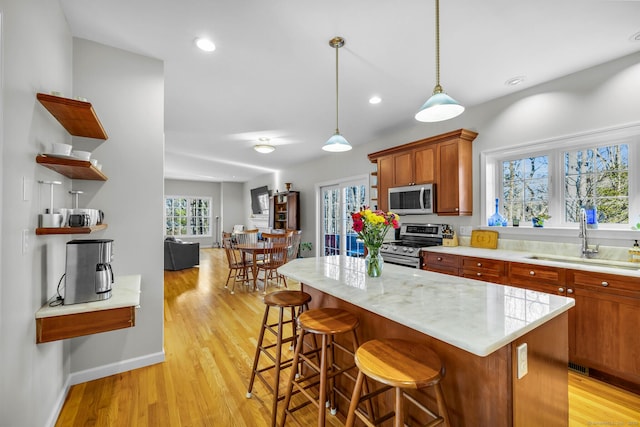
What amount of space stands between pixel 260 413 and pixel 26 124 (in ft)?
6.91

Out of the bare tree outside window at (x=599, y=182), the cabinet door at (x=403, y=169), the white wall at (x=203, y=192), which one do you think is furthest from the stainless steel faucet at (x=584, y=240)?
the white wall at (x=203, y=192)

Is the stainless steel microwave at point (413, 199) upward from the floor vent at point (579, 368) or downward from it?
upward

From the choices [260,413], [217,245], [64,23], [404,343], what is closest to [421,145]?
[404,343]

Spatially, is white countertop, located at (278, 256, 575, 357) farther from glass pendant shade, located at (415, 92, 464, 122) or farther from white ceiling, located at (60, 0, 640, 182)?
white ceiling, located at (60, 0, 640, 182)

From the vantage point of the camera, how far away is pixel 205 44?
2324mm

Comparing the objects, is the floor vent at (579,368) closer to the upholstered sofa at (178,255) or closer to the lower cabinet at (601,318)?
the lower cabinet at (601,318)

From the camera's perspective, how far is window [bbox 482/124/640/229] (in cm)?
256

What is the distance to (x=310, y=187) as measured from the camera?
687 centimetres

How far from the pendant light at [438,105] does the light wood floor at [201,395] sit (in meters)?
2.03

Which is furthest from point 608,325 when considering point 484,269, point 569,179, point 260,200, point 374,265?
point 260,200

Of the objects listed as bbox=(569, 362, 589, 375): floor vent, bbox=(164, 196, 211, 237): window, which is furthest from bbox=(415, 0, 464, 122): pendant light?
bbox=(164, 196, 211, 237): window

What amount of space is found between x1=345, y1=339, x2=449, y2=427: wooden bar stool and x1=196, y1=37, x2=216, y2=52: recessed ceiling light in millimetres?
2483

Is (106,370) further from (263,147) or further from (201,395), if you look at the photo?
(263,147)

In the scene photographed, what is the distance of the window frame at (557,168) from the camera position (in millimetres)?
2496
